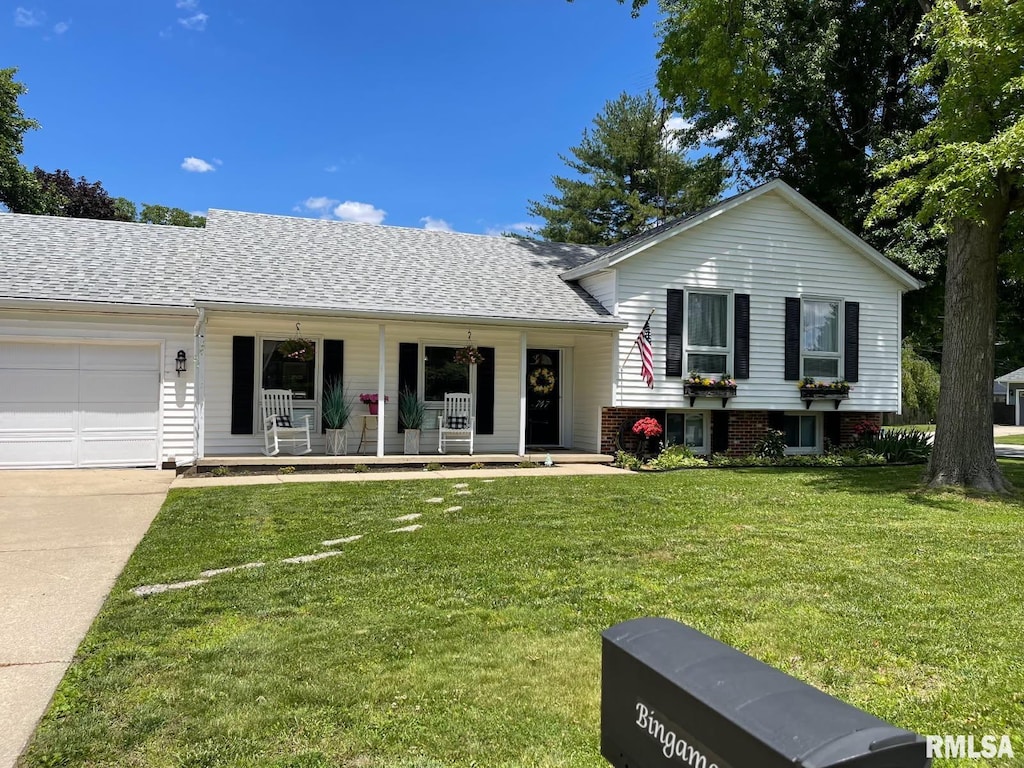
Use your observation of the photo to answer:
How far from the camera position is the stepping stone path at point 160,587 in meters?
4.52

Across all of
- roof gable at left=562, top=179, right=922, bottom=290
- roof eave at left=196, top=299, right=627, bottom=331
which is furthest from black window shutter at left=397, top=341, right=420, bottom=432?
roof gable at left=562, top=179, right=922, bottom=290

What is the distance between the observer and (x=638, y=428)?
12352mm

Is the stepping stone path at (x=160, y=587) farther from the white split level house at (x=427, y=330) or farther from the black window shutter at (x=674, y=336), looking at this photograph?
the black window shutter at (x=674, y=336)

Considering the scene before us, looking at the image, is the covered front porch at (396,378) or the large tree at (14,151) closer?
the covered front porch at (396,378)

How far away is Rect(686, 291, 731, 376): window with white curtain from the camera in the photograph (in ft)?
42.4

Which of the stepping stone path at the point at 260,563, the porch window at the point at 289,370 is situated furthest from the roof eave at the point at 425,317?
the stepping stone path at the point at 260,563

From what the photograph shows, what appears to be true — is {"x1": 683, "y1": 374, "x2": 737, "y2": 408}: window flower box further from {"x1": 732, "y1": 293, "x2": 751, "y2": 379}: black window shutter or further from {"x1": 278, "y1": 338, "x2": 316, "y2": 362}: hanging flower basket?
{"x1": 278, "y1": 338, "x2": 316, "y2": 362}: hanging flower basket

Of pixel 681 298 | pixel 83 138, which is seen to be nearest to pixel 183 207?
pixel 83 138

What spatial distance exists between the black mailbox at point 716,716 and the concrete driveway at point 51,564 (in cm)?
237

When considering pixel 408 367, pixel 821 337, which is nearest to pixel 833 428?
pixel 821 337

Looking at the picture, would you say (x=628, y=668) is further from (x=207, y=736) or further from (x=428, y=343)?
(x=428, y=343)

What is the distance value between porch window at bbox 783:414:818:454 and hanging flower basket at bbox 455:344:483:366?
22.1ft

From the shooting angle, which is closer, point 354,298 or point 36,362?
point 36,362

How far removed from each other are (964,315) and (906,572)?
6090mm
